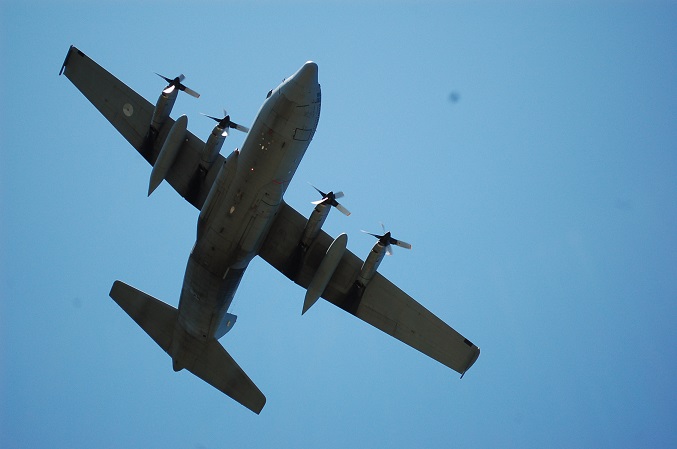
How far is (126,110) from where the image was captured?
25.7 metres

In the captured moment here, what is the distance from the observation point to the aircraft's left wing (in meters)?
25.4

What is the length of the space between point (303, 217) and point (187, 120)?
18.5 feet

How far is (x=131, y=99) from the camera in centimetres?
2567

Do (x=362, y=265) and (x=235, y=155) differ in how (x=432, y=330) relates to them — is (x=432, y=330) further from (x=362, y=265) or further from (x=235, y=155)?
(x=235, y=155)

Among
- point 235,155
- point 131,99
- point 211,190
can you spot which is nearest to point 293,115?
point 235,155

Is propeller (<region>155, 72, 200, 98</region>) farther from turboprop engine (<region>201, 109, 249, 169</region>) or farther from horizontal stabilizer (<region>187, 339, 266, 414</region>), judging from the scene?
horizontal stabilizer (<region>187, 339, 266, 414</region>)

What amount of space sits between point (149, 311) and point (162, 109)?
27.5 feet

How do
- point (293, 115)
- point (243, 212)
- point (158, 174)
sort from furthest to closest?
point (158, 174), point (243, 212), point (293, 115)

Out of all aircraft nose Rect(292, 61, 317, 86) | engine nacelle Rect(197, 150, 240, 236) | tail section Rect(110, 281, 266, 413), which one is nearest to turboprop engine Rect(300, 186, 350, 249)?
engine nacelle Rect(197, 150, 240, 236)

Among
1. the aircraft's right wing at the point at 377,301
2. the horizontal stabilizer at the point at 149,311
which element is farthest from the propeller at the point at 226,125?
the horizontal stabilizer at the point at 149,311

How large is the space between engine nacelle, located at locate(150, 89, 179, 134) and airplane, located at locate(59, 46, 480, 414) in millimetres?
39

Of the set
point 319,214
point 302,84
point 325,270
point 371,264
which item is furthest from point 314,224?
point 302,84

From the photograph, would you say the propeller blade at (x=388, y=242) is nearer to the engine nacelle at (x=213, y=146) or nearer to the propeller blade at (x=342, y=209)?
the propeller blade at (x=342, y=209)

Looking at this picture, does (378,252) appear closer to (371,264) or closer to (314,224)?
(371,264)
